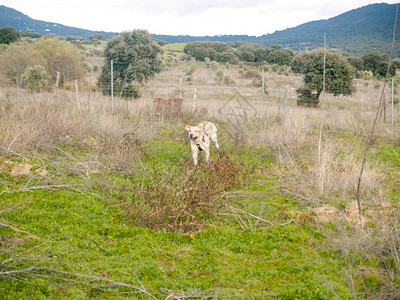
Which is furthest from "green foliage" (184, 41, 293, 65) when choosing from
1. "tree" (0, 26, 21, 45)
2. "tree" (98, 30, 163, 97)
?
"tree" (0, 26, 21, 45)

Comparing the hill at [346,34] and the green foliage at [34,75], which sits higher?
the hill at [346,34]

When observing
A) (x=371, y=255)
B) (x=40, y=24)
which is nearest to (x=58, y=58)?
(x=371, y=255)

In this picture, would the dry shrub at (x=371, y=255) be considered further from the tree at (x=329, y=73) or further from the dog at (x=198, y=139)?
the tree at (x=329, y=73)

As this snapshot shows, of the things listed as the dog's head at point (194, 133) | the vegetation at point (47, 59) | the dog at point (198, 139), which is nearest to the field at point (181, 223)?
the dog at point (198, 139)

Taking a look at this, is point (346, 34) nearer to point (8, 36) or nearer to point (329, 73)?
point (329, 73)

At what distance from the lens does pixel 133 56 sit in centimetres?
2148

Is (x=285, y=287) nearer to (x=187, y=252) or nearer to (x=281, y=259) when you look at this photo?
(x=281, y=259)

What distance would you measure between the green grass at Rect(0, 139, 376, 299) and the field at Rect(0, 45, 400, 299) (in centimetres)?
2

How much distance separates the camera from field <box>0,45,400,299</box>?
3631 millimetres

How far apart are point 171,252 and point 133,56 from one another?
19.2 meters

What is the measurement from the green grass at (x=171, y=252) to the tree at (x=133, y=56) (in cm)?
1631

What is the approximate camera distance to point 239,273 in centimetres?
399

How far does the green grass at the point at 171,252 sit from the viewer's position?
11.7 ft

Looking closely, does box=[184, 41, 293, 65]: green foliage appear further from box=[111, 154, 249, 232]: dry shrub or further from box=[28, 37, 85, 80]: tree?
box=[111, 154, 249, 232]: dry shrub
